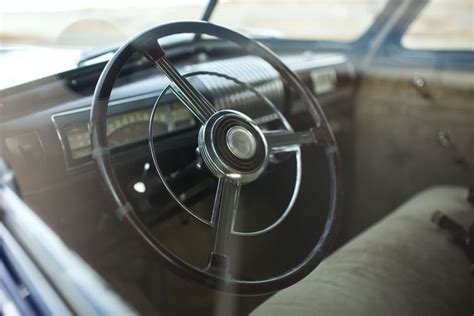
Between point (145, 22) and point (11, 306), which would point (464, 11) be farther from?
point (11, 306)

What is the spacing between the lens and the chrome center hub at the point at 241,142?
1079mm

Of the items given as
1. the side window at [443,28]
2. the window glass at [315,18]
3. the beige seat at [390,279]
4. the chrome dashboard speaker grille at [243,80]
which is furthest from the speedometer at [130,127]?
the side window at [443,28]

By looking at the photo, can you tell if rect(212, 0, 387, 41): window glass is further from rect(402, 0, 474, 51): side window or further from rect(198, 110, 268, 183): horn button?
rect(198, 110, 268, 183): horn button

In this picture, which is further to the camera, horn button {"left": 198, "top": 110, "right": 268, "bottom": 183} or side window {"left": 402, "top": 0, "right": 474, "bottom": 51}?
side window {"left": 402, "top": 0, "right": 474, "bottom": 51}

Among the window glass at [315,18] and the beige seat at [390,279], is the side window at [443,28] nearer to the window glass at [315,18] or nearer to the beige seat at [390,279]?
the window glass at [315,18]

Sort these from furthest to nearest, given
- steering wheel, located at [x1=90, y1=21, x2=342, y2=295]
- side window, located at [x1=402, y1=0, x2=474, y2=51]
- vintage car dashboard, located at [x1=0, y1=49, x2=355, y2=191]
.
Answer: side window, located at [x1=402, y1=0, x2=474, y2=51], vintage car dashboard, located at [x1=0, y1=49, x2=355, y2=191], steering wheel, located at [x1=90, y1=21, x2=342, y2=295]

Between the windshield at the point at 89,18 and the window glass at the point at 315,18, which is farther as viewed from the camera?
the window glass at the point at 315,18

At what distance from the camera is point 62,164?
1.23 m

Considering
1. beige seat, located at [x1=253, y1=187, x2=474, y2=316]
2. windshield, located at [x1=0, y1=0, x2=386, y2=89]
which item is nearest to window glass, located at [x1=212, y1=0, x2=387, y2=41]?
windshield, located at [x1=0, y1=0, x2=386, y2=89]

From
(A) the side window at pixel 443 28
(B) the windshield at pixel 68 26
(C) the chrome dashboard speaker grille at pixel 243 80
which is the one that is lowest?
(A) the side window at pixel 443 28

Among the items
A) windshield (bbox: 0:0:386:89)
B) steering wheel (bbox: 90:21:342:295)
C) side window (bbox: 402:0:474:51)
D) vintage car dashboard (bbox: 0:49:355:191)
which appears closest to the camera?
steering wheel (bbox: 90:21:342:295)

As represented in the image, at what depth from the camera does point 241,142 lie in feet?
3.60

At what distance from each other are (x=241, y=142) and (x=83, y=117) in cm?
39

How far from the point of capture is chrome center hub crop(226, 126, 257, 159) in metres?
1.08
